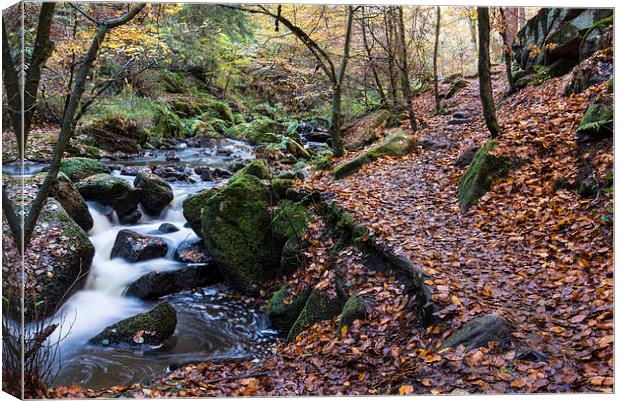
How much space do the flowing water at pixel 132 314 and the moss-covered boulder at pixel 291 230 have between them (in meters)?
A: 0.85

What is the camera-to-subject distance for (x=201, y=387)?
3791mm

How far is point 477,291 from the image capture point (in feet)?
13.1

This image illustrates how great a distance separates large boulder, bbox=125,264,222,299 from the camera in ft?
21.4

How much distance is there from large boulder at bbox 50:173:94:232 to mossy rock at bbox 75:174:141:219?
0.44 m

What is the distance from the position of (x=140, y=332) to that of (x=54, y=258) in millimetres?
1680

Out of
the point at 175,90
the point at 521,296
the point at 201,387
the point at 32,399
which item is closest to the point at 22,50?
the point at 32,399

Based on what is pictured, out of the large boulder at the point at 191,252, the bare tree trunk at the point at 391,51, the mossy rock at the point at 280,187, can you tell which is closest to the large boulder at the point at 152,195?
the large boulder at the point at 191,252

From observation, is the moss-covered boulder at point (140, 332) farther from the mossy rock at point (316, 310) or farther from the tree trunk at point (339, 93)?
the tree trunk at point (339, 93)

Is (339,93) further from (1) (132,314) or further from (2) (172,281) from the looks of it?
(1) (132,314)

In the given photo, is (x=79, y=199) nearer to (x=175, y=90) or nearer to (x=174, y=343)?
(x=174, y=343)

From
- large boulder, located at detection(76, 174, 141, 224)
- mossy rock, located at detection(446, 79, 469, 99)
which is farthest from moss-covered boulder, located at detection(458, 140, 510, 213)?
mossy rock, located at detection(446, 79, 469, 99)

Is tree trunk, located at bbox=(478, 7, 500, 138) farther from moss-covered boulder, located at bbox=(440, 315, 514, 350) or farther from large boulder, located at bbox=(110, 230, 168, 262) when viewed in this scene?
large boulder, located at bbox=(110, 230, 168, 262)

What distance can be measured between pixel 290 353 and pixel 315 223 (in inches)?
97.7

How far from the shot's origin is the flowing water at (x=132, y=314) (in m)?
4.71
